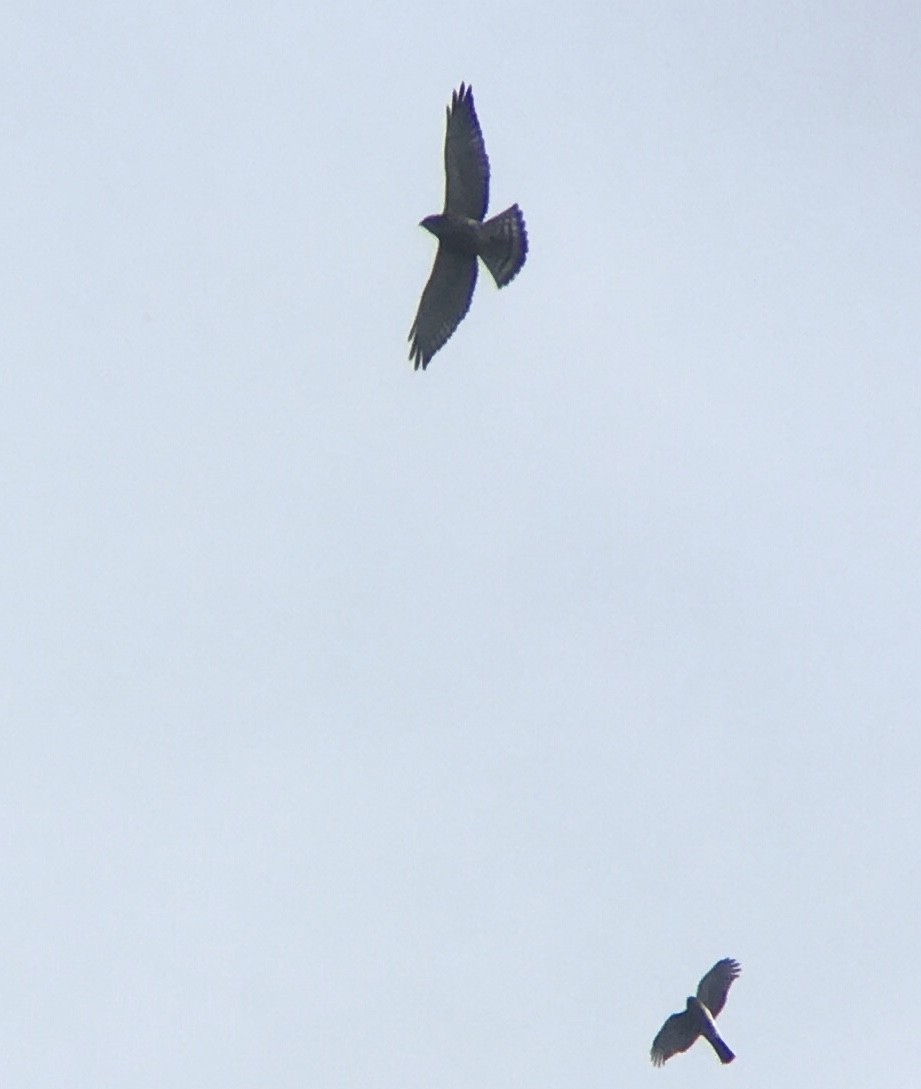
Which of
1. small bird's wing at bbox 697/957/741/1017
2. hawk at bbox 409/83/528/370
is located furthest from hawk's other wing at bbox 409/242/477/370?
small bird's wing at bbox 697/957/741/1017

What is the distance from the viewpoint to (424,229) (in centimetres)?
2823

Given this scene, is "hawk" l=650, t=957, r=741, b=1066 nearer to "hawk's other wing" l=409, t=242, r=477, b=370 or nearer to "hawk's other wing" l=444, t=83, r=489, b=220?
"hawk's other wing" l=409, t=242, r=477, b=370

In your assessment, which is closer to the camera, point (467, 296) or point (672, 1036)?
point (467, 296)

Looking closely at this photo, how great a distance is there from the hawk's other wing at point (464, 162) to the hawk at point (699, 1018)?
1109 cm

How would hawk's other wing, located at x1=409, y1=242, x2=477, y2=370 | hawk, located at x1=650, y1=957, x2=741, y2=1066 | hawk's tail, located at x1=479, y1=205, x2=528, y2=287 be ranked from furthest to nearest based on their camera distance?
hawk, located at x1=650, y1=957, x2=741, y2=1066 < hawk's other wing, located at x1=409, y1=242, x2=477, y2=370 < hawk's tail, located at x1=479, y1=205, x2=528, y2=287

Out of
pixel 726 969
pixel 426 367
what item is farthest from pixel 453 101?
pixel 726 969

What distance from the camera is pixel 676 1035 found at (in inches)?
1308

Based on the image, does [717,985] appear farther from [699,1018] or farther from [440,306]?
[440,306]

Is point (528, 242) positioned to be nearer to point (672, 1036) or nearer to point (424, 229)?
point (424, 229)

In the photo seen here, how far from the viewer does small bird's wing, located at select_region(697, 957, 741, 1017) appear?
3338 centimetres

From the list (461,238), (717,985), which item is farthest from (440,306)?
(717,985)

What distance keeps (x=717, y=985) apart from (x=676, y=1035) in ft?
2.73

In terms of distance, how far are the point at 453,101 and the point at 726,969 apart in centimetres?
1228

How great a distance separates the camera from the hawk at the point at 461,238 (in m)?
27.5
